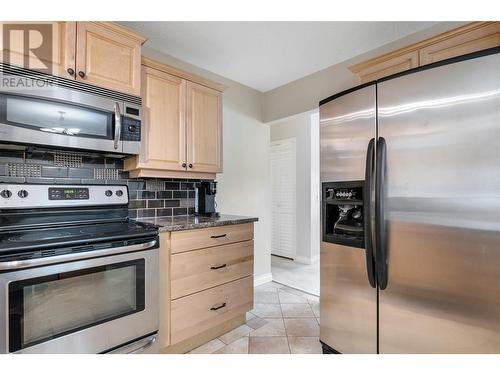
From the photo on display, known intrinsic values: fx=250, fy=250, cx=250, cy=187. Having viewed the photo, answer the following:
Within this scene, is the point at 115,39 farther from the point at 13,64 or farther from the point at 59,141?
the point at 59,141

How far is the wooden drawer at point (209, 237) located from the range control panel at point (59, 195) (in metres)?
0.65

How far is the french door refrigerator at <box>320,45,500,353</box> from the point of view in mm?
1121

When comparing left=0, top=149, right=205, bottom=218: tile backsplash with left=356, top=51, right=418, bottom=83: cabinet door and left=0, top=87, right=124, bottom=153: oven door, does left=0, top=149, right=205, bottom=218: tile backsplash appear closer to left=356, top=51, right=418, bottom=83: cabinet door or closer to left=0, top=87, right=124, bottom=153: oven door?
A: left=0, top=87, right=124, bottom=153: oven door

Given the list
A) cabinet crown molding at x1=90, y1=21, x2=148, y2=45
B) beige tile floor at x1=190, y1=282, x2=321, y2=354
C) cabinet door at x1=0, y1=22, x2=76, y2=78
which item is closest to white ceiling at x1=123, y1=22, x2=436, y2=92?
cabinet crown molding at x1=90, y1=21, x2=148, y2=45

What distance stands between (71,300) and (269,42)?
7.70 feet

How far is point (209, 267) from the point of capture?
187 centimetres

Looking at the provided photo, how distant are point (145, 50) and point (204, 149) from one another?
1040mm

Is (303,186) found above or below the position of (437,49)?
below

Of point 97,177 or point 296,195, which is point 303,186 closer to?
point 296,195

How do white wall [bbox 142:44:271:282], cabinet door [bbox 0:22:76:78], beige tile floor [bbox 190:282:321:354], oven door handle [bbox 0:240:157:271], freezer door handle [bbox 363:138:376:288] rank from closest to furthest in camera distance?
1. oven door handle [bbox 0:240:157:271]
2. cabinet door [bbox 0:22:76:78]
3. freezer door handle [bbox 363:138:376:288]
4. beige tile floor [bbox 190:282:321:354]
5. white wall [bbox 142:44:271:282]

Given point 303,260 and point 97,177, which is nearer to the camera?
point 97,177

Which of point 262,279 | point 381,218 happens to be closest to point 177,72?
point 381,218

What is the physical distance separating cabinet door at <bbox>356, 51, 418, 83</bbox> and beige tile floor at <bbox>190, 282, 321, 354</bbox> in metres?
2.08
